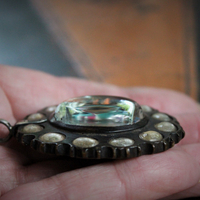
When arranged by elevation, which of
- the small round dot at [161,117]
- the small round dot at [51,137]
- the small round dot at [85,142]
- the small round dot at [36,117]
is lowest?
the small round dot at [161,117]

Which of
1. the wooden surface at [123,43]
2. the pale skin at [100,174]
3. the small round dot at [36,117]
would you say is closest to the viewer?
the pale skin at [100,174]

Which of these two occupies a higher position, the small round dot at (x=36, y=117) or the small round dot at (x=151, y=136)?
the small round dot at (x=36, y=117)

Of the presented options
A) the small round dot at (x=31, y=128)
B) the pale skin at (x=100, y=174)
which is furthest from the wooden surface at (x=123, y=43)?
the small round dot at (x=31, y=128)

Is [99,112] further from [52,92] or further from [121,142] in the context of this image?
[52,92]

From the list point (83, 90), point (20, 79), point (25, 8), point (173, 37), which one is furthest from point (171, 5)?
point (20, 79)

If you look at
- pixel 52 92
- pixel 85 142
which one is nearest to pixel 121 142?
pixel 85 142

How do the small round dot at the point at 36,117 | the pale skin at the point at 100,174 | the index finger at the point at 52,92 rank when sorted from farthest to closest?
the index finger at the point at 52,92 → the small round dot at the point at 36,117 → the pale skin at the point at 100,174

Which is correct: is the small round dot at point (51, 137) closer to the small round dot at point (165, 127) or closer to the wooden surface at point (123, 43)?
the small round dot at point (165, 127)
